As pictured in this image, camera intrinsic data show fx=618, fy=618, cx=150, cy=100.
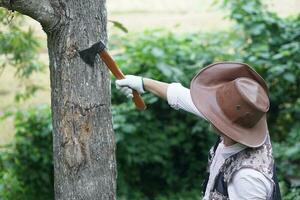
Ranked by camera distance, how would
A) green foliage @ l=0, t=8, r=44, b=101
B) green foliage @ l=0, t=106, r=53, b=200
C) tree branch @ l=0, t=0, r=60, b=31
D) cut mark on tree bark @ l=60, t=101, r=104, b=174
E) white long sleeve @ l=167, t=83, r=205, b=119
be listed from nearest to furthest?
tree branch @ l=0, t=0, r=60, b=31 → white long sleeve @ l=167, t=83, r=205, b=119 → cut mark on tree bark @ l=60, t=101, r=104, b=174 → green foliage @ l=0, t=8, r=44, b=101 → green foliage @ l=0, t=106, r=53, b=200

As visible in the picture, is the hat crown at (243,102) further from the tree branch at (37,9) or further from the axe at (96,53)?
the tree branch at (37,9)

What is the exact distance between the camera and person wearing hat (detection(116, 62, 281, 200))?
2.43 m

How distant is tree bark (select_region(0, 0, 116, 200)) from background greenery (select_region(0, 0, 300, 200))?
1.86 metres

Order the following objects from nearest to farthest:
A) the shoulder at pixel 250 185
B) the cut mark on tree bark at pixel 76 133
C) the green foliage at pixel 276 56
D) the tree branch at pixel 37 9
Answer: the shoulder at pixel 250 185 → the tree branch at pixel 37 9 → the cut mark on tree bark at pixel 76 133 → the green foliage at pixel 276 56

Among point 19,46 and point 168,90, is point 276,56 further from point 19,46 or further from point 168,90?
point 168,90

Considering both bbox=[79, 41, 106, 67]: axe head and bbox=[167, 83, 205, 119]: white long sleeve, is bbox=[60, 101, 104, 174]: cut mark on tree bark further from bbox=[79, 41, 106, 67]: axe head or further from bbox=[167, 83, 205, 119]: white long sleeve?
bbox=[167, 83, 205, 119]: white long sleeve

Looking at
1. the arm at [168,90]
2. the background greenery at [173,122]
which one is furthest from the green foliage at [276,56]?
the arm at [168,90]

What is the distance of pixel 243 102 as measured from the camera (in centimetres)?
245

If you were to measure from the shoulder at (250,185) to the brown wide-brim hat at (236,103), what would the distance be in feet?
0.39

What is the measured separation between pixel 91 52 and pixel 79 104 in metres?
0.24

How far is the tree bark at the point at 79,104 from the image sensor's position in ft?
8.93

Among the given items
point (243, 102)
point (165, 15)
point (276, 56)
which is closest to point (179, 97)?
point (243, 102)

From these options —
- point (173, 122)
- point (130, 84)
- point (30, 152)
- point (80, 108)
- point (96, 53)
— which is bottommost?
point (30, 152)

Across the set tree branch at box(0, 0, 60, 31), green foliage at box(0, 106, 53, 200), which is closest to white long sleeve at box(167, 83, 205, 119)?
tree branch at box(0, 0, 60, 31)
